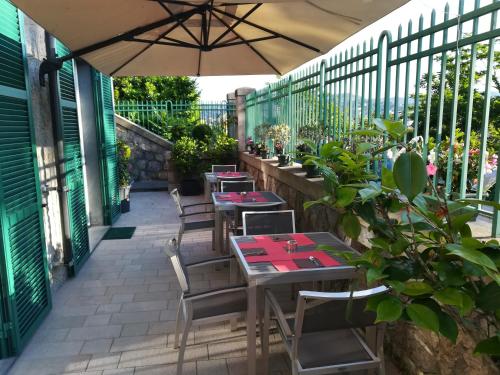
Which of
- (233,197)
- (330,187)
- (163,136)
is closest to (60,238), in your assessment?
(233,197)

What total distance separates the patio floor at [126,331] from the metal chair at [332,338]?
686 mm

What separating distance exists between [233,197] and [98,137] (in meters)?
2.83

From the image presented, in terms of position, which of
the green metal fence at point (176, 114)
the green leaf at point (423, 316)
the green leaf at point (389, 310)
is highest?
the green metal fence at point (176, 114)

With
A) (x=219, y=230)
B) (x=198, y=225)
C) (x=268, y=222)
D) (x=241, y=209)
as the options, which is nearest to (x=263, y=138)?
(x=198, y=225)

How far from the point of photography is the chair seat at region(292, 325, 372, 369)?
6.46 ft

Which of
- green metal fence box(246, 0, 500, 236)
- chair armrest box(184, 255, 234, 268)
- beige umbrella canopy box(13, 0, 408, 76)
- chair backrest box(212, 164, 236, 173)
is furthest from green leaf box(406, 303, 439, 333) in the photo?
chair backrest box(212, 164, 236, 173)

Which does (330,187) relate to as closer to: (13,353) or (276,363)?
(276,363)

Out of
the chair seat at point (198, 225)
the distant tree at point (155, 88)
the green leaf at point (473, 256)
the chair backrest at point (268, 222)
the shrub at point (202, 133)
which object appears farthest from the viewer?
the distant tree at point (155, 88)

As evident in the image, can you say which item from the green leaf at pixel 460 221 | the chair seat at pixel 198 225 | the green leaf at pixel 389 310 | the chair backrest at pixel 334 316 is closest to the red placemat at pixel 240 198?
the chair seat at pixel 198 225

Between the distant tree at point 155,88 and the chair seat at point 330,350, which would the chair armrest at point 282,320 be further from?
the distant tree at point 155,88

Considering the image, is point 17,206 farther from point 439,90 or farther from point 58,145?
point 439,90

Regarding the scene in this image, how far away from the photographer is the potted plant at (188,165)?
9.44m

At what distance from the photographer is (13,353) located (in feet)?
9.20

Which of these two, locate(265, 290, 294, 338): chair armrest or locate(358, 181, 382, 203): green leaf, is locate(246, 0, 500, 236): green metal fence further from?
locate(265, 290, 294, 338): chair armrest
